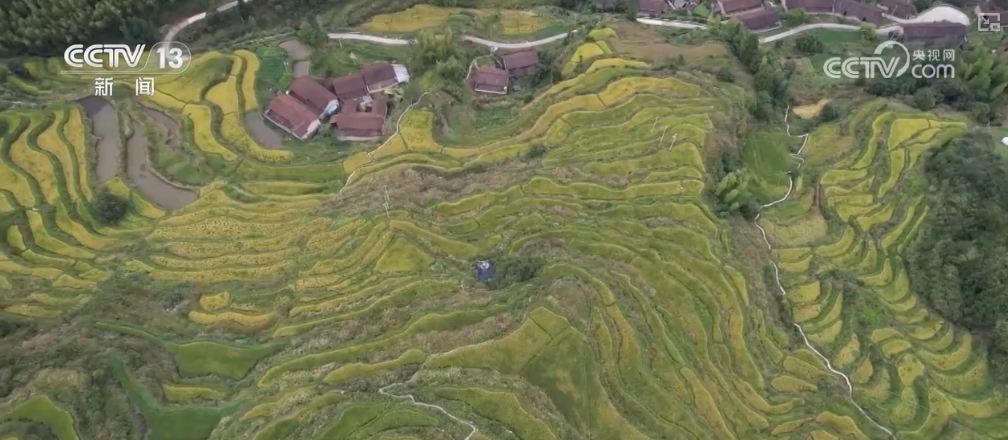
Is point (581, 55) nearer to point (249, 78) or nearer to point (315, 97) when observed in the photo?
point (315, 97)

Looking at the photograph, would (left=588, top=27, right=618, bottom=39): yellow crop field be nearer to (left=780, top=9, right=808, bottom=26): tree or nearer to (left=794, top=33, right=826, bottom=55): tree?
(left=794, top=33, right=826, bottom=55): tree

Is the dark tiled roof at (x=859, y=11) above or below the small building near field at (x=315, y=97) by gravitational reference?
below

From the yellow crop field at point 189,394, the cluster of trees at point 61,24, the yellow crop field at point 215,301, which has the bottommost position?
the yellow crop field at point 189,394

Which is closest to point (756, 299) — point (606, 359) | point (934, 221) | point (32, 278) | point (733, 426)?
Answer: point (733, 426)

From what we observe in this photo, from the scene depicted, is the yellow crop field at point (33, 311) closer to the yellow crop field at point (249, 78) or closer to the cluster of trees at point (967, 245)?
the yellow crop field at point (249, 78)

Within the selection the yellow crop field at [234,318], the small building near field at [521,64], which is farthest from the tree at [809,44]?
the yellow crop field at [234,318]

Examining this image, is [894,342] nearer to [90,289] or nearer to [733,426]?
[733,426]

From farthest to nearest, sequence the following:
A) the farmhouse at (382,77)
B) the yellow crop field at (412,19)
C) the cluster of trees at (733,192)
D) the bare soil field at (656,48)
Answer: the yellow crop field at (412,19) → the bare soil field at (656,48) → the farmhouse at (382,77) → the cluster of trees at (733,192)
